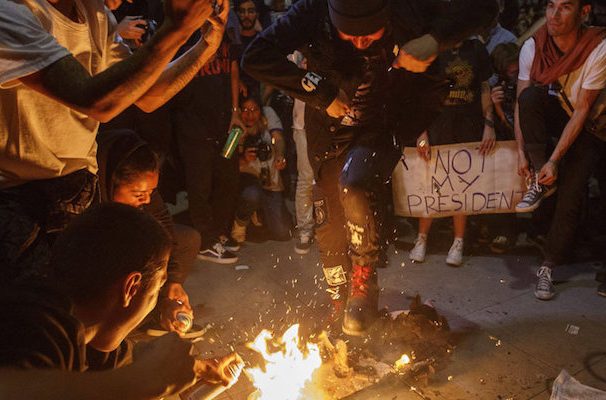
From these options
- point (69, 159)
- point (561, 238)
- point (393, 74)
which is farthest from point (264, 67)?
point (561, 238)

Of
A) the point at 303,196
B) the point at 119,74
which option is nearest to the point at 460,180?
the point at 303,196

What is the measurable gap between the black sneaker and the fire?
2084 mm

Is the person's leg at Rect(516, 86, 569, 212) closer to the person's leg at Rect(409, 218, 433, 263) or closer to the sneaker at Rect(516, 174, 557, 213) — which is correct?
the sneaker at Rect(516, 174, 557, 213)

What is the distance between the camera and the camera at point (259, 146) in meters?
6.24

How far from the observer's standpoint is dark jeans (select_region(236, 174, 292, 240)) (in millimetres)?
6207

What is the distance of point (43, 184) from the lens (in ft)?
8.23

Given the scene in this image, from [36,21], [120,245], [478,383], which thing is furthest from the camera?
[478,383]

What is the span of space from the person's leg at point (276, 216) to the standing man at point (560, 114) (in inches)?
93.9

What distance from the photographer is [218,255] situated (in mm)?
5695

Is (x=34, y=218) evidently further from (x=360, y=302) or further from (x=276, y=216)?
(x=276, y=216)

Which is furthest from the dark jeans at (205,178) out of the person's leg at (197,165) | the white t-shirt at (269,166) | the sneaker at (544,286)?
the sneaker at (544,286)

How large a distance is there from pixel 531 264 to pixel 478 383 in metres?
2.21

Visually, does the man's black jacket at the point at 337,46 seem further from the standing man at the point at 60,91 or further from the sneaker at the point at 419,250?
the sneaker at the point at 419,250

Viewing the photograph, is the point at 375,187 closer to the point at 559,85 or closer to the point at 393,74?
the point at 393,74
